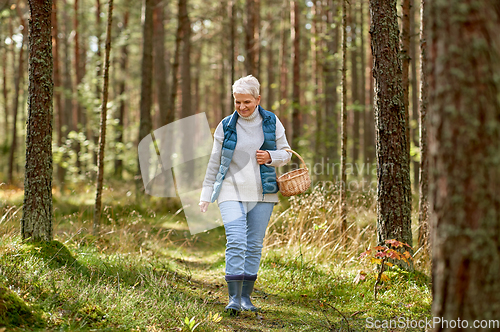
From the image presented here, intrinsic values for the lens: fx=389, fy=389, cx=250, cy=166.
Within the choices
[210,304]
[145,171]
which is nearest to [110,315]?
[210,304]

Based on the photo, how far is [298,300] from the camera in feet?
13.3

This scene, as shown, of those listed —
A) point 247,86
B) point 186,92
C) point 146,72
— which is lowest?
point 247,86

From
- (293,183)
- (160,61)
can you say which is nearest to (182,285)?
(293,183)

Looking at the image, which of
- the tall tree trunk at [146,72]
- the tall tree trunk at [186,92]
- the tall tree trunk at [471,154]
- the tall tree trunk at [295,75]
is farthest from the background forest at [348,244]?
the tall tree trunk at [186,92]

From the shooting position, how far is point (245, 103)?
3529 millimetres

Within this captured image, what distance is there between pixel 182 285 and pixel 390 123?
281cm

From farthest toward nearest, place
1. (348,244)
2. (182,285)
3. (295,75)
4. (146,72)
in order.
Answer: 1. (295,75)
2. (146,72)
3. (348,244)
4. (182,285)

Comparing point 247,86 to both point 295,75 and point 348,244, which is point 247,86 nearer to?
point 348,244

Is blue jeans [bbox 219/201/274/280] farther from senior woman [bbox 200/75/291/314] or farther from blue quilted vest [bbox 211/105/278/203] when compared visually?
blue quilted vest [bbox 211/105/278/203]

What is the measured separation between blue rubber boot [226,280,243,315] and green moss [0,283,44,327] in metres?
1.48

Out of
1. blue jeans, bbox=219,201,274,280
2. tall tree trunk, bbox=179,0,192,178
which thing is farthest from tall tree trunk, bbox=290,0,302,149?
blue jeans, bbox=219,201,274,280

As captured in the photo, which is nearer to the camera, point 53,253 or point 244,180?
point 244,180

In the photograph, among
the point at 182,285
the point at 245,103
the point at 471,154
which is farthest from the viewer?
the point at 182,285

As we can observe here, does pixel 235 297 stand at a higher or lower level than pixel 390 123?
lower
